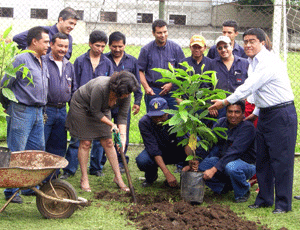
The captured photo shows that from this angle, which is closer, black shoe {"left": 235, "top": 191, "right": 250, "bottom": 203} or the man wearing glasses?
black shoe {"left": 235, "top": 191, "right": 250, "bottom": 203}

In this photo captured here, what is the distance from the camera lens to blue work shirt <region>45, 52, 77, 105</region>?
222 inches

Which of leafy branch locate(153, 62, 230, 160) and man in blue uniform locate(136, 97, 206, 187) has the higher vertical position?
leafy branch locate(153, 62, 230, 160)

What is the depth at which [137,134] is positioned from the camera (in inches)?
362

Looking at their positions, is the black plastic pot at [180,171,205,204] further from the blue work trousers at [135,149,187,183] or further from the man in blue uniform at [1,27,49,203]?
the man in blue uniform at [1,27,49,203]

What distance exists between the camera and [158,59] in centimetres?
679

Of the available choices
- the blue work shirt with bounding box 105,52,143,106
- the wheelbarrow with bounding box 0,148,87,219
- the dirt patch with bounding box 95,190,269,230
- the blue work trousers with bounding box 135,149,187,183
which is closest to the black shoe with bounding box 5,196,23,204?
the wheelbarrow with bounding box 0,148,87,219

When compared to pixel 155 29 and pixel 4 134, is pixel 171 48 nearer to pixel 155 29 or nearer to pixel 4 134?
pixel 155 29

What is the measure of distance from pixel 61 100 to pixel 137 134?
142 inches

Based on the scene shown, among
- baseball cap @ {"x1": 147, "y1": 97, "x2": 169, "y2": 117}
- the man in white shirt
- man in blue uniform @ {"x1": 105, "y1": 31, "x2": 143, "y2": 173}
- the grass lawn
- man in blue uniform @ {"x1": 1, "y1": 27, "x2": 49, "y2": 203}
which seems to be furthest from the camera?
man in blue uniform @ {"x1": 105, "y1": 31, "x2": 143, "y2": 173}

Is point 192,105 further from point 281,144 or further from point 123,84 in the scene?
point 281,144

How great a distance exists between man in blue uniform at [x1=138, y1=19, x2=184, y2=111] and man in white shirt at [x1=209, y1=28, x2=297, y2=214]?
1742mm

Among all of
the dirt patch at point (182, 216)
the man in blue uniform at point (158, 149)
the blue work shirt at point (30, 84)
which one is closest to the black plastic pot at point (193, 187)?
the dirt patch at point (182, 216)

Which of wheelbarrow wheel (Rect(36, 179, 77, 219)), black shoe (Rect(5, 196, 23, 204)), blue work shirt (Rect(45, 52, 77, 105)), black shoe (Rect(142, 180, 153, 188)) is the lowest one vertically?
black shoe (Rect(142, 180, 153, 188))

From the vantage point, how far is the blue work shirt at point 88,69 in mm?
6285
